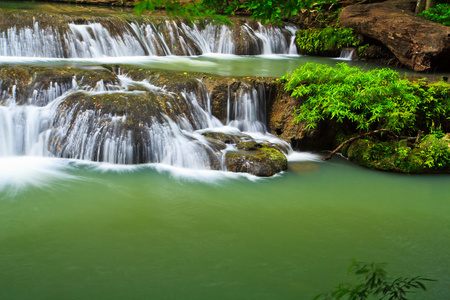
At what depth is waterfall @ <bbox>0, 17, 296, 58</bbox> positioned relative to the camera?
1042 cm

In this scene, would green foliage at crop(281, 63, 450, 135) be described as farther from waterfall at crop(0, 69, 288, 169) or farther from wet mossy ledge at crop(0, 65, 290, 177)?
waterfall at crop(0, 69, 288, 169)

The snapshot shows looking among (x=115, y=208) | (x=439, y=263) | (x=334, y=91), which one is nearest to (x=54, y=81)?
(x=115, y=208)

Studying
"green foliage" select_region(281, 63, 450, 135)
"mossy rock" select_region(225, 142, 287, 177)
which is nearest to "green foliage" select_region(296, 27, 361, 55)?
"green foliage" select_region(281, 63, 450, 135)

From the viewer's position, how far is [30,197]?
5.68 meters

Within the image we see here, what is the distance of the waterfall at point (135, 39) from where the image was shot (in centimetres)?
1042

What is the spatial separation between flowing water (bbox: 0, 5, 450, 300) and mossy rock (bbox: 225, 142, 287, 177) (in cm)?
16

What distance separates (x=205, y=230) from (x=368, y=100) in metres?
3.84

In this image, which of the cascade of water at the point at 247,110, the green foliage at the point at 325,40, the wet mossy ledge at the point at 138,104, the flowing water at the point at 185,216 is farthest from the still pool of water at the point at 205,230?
the green foliage at the point at 325,40

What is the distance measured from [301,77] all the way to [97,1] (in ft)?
46.4

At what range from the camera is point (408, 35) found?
11.5m

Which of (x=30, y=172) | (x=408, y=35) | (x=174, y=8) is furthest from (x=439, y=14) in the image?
(x=174, y=8)

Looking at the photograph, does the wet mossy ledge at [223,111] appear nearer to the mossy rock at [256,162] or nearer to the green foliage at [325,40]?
the mossy rock at [256,162]

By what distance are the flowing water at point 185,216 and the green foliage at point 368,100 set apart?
733 mm

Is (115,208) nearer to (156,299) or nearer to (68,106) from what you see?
(156,299)
